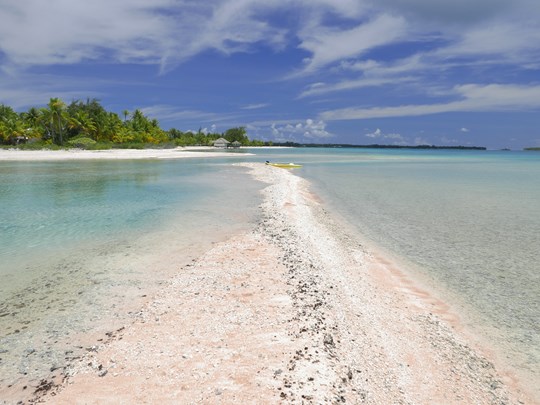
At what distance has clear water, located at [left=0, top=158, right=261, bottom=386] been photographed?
Result: 19.1 feet

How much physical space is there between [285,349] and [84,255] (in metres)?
7.63

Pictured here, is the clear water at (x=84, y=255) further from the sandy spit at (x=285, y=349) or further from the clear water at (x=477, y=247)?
the clear water at (x=477, y=247)

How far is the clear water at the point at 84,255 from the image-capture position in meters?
5.81

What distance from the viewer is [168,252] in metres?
10.3

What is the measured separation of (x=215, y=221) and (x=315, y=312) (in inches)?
353

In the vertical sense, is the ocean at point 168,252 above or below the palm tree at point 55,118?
below

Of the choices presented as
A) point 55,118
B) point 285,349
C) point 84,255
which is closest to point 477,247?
point 285,349

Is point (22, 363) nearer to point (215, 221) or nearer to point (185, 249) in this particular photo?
point (185, 249)

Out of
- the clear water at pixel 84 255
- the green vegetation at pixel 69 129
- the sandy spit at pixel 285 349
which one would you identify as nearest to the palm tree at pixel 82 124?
the green vegetation at pixel 69 129

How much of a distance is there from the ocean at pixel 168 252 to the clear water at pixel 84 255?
0.03m

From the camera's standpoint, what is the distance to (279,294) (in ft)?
22.9

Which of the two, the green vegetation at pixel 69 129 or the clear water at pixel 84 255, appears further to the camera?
the green vegetation at pixel 69 129

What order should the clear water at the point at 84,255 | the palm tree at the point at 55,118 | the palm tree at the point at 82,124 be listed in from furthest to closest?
1. the palm tree at the point at 82,124
2. the palm tree at the point at 55,118
3. the clear water at the point at 84,255

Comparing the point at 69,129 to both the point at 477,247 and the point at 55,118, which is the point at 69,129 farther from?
the point at 477,247
